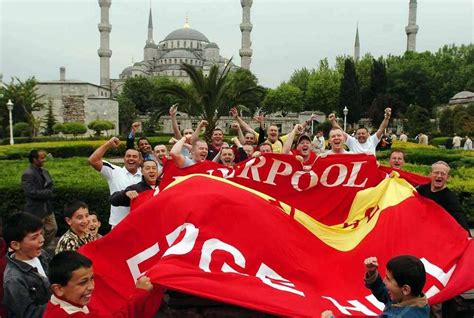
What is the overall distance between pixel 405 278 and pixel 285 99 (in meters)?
60.4

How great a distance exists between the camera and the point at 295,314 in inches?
125

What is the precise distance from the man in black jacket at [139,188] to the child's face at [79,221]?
74 cm

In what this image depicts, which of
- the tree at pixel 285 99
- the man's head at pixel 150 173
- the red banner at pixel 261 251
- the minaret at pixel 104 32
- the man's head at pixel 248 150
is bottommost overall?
the red banner at pixel 261 251

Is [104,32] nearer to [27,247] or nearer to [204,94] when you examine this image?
[204,94]

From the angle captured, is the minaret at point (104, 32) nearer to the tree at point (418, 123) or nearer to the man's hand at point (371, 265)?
the tree at point (418, 123)

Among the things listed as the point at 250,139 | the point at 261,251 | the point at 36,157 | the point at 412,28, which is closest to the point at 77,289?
the point at 261,251

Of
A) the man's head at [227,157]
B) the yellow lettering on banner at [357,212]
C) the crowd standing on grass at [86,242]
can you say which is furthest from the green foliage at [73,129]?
the yellow lettering on banner at [357,212]

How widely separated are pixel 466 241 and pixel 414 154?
39.3ft

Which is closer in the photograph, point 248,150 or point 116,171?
point 116,171

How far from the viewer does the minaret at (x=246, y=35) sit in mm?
63344

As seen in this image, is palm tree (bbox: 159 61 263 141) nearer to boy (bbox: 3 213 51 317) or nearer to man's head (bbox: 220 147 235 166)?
man's head (bbox: 220 147 235 166)

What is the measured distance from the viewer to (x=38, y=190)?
6.53m

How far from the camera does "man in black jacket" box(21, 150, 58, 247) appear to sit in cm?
648

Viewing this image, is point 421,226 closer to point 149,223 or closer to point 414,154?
point 149,223
